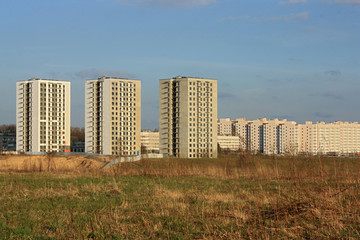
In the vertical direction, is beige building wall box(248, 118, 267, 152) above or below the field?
above

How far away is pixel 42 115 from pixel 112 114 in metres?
19.1

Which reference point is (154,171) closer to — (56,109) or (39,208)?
(39,208)

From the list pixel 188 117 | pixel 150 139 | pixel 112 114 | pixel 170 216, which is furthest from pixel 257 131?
pixel 170 216

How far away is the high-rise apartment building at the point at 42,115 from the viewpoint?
111m

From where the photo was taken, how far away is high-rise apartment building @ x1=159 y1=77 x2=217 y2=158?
95750mm

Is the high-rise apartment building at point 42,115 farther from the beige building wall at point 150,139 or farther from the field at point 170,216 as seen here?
the field at point 170,216

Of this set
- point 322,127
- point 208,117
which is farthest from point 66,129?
point 322,127

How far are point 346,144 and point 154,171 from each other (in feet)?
615

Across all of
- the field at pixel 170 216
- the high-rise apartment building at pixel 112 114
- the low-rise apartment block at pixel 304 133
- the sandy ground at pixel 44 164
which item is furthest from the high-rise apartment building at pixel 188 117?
the low-rise apartment block at pixel 304 133

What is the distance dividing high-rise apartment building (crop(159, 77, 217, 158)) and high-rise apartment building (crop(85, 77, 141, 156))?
16602mm

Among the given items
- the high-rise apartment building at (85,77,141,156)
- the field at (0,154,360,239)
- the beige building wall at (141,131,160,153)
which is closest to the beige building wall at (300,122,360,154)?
the beige building wall at (141,131,160,153)

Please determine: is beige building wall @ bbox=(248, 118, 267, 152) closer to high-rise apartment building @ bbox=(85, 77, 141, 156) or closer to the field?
high-rise apartment building @ bbox=(85, 77, 141, 156)

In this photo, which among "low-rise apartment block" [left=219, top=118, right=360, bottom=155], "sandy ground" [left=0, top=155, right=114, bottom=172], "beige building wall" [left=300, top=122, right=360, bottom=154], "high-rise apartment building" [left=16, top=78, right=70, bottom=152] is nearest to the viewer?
Answer: "sandy ground" [left=0, top=155, right=114, bottom=172]

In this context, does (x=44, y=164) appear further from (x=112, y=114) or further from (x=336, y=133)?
(x=336, y=133)
